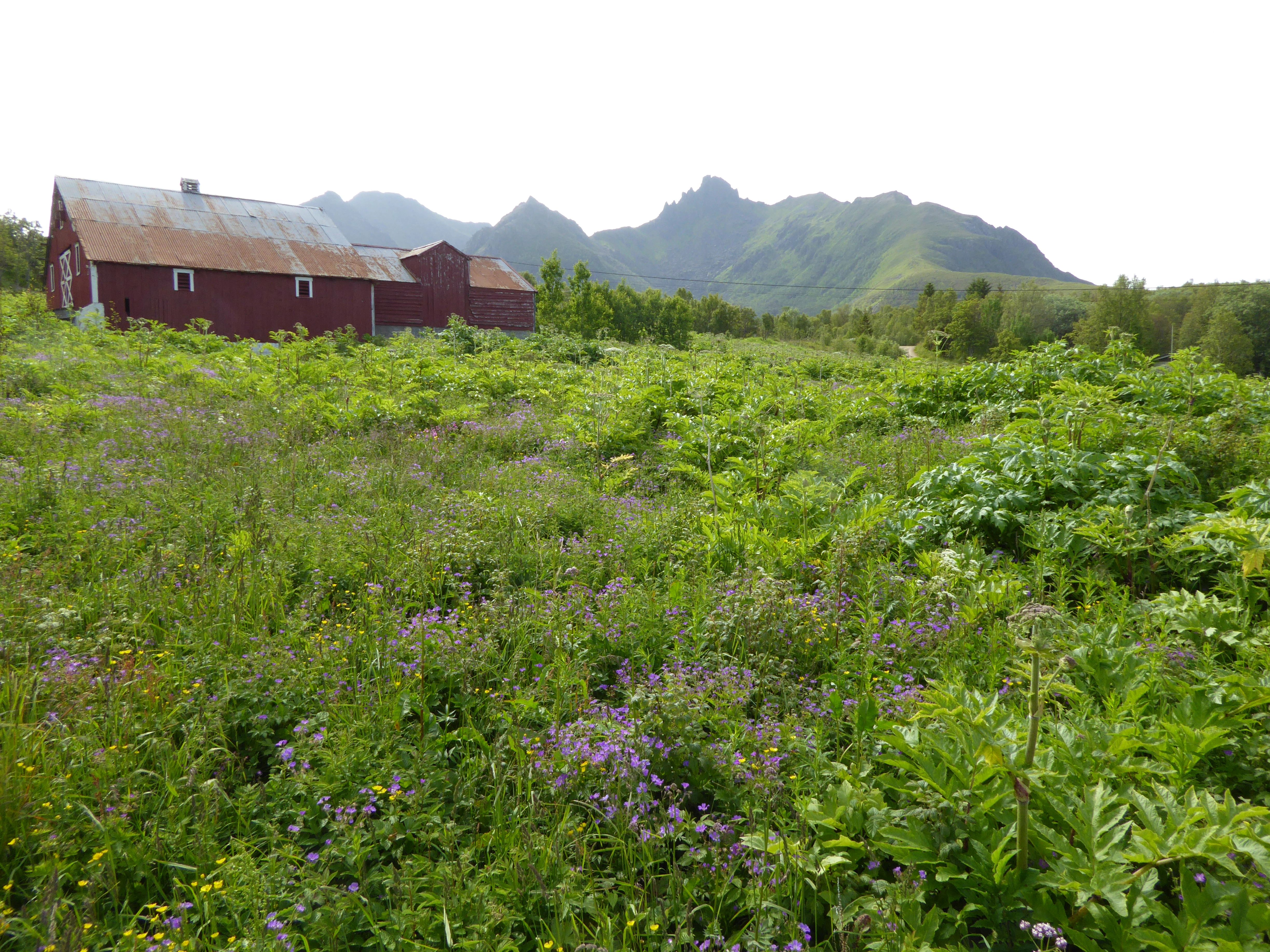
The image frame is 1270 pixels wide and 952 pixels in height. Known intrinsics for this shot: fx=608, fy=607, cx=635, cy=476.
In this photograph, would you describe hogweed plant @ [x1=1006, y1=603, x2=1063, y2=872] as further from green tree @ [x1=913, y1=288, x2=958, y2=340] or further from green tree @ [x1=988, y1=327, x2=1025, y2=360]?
green tree @ [x1=913, y1=288, x2=958, y2=340]

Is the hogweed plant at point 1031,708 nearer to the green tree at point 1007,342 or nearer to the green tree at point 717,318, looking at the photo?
the green tree at point 1007,342

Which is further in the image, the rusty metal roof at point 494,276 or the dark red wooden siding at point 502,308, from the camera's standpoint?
the rusty metal roof at point 494,276

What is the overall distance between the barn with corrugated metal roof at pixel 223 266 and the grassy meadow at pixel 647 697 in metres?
22.6

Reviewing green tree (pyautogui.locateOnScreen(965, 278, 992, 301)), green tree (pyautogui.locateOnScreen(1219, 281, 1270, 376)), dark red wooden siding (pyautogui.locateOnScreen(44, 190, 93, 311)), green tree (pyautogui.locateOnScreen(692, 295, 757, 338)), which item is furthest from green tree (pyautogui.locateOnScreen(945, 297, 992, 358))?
dark red wooden siding (pyautogui.locateOnScreen(44, 190, 93, 311))

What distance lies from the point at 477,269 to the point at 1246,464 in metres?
38.9

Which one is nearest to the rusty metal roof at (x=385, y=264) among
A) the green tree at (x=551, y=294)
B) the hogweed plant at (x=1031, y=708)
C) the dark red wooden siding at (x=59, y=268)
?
the dark red wooden siding at (x=59, y=268)

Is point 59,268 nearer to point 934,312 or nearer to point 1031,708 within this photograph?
point 1031,708

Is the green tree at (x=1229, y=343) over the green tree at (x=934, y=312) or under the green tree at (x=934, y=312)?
under

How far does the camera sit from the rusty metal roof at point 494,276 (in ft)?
121

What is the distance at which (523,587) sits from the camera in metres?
4.03

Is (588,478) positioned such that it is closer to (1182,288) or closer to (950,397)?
(950,397)

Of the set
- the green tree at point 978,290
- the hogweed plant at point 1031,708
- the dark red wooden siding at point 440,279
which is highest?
the green tree at point 978,290

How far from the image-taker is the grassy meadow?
1.88m

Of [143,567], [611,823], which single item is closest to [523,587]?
[611,823]
